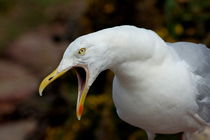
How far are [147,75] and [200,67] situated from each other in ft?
1.12

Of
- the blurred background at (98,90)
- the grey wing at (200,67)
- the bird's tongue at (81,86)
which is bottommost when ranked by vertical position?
the blurred background at (98,90)

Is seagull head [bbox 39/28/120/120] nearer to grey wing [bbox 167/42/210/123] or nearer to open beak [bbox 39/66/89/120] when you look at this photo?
open beak [bbox 39/66/89/120]

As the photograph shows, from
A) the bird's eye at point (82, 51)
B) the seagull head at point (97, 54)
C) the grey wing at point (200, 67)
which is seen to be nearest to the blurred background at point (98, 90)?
the grey wing at point (200, 67)

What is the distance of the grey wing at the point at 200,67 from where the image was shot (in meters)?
2.48

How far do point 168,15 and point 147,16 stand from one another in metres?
0.22

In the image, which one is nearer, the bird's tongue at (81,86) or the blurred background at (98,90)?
the bird's tongue at (81,86)

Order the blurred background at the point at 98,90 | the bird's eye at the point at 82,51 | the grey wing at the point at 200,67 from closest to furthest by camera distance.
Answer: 1. the bird's eye at the point at 82,51
2. the grey wing at the point at 200,67
3. the blurred background at the point at 98,90

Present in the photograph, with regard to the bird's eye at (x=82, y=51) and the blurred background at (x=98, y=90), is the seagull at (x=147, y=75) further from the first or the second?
the blurred background at (x=98, y=90)

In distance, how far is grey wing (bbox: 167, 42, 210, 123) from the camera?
2484 mm

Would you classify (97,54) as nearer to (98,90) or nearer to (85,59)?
(85,59)

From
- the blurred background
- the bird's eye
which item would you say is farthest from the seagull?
the blurred background

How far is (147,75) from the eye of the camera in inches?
90.4

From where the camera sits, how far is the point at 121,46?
2.18 meters

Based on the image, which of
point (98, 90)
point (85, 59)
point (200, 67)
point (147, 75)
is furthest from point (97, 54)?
point (98, 90)
